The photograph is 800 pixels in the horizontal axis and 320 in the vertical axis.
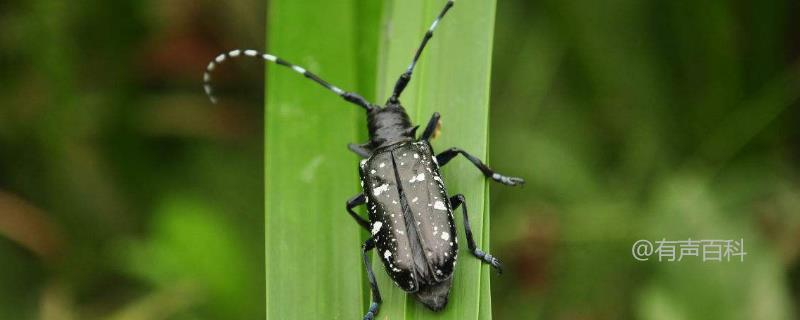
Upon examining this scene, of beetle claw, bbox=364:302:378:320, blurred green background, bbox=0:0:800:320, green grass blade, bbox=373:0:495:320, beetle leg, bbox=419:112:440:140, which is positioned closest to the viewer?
beetle claw, bbox=364:302:378:320

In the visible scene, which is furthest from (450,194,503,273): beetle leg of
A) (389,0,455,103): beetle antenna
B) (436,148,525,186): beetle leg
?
(389,0,455,103): beetle antenna

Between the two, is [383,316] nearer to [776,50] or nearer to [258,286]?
[258,286]

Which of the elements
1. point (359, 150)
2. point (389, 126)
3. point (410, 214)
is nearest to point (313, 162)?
point (359, 150)

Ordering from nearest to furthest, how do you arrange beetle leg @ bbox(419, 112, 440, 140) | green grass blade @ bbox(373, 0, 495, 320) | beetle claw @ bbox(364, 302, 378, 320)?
beetle claw @ bbox(364, 302, 378, 320) < green grass blade @ bbox(373, 0, 495, 320) < beetle leg @ bbox(419, 112, 440, 140)

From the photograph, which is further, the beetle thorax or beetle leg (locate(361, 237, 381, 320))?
the beetle thorax

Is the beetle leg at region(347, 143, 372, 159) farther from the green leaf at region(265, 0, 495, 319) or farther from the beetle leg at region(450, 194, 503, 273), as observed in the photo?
the beetle leg at region(450, 194, 503, 273)

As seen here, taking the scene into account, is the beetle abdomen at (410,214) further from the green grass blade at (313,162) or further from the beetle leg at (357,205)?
the green grass blade at (313,162)

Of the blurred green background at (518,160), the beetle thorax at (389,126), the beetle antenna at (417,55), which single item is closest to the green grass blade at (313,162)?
the beetle thorax at (389,126)

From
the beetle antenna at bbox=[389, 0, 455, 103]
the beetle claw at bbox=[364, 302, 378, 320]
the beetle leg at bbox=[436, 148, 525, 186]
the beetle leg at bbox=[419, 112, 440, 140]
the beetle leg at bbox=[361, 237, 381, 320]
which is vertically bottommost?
the beetle claw at bbox=[364, 302, 378, 320]

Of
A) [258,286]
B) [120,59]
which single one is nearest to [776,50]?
[258,286]
